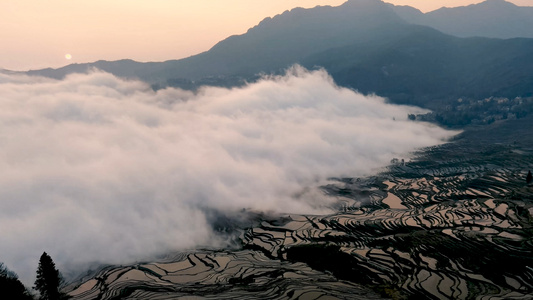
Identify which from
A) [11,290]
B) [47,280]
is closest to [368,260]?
[47,280]

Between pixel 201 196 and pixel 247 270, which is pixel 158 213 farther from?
pixel 247 270

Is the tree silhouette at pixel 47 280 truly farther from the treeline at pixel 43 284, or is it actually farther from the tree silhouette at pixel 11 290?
the tree silhouette at pixel 11 290

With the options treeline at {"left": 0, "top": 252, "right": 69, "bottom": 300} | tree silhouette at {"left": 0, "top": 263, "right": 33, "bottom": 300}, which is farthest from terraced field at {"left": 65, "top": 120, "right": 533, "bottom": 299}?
tree silhouette at {"left": 0, "top": 263, "right": 33, "bottom": 300}

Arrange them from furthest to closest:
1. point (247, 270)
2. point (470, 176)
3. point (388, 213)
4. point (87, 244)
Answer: point (470, 176), point (388, 213), point (87, 244), point (247, 270)

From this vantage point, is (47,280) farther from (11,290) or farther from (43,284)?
(11,290)

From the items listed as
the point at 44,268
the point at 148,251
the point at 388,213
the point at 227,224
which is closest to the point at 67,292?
the point at 44,268

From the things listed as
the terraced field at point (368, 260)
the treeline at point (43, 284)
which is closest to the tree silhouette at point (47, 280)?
the treeline at point (43, 284)
